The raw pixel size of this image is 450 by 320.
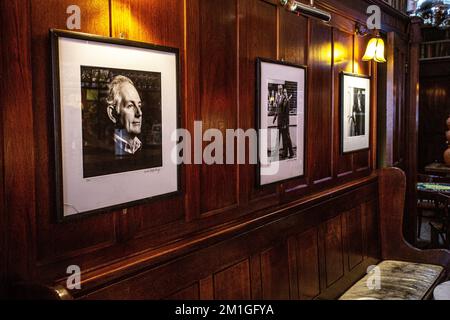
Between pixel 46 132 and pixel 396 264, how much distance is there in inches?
154

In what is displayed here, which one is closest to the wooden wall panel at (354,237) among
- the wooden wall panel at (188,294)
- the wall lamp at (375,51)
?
the wall lamp at (375,51)

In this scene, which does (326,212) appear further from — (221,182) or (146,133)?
(146,133)

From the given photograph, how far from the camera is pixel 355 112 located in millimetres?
4613

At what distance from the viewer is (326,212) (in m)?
3.91

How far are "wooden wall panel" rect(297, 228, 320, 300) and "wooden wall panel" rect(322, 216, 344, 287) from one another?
201mm

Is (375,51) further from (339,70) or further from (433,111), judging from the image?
(433,111)

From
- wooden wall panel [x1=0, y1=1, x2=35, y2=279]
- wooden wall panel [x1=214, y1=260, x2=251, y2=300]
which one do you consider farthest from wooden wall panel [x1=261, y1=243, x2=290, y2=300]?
wooden wall panel [x1=0, y1=1, x2=35, y2=279]

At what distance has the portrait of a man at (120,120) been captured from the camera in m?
1.94

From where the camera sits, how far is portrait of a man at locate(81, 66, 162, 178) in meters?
1.94

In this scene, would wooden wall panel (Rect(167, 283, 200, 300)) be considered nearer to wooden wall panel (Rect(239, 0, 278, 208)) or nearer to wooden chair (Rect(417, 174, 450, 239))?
wooden wall panel (Rect(239, 0, 278, 208))

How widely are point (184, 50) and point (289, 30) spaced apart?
4.15ft

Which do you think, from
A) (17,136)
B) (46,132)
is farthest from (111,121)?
(17,136)

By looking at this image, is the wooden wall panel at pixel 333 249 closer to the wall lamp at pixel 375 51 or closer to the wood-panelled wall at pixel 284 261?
the wood-panelled wall at pixel 284 261

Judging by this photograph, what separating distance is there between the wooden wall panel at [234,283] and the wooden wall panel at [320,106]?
1257 mm
